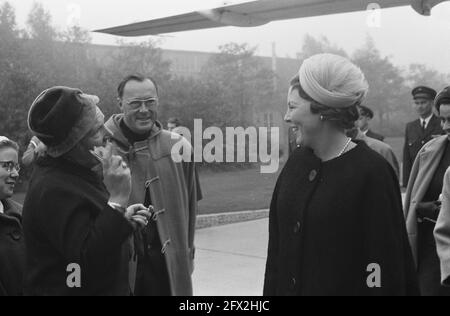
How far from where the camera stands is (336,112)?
5.65 ft

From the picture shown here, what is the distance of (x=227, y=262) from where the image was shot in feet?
17.6

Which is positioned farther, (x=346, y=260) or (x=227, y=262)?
(x=227, y=262)

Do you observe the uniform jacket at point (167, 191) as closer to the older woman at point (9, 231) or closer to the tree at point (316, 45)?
the older woman at point (9, 231)

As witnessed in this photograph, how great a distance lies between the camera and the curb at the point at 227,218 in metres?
7.07

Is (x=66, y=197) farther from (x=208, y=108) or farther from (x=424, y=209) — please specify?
(x=208, y=108)

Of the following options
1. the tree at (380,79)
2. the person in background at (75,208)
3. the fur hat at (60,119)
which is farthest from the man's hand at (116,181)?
the tree at (380,79)

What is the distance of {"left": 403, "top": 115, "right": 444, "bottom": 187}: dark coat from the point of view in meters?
5.22

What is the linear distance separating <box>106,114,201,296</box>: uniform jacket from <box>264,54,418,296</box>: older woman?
2.33ft

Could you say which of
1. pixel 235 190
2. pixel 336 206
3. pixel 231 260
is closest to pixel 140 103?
pixel 336 206

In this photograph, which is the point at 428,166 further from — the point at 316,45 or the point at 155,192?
the point at 316,45

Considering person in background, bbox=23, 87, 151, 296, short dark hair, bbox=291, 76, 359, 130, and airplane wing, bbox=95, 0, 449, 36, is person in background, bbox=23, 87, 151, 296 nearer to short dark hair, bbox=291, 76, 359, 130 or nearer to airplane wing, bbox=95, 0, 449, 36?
short dark hair, bbox=291, 76, 359, 130

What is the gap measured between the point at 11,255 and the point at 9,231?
0.11m
